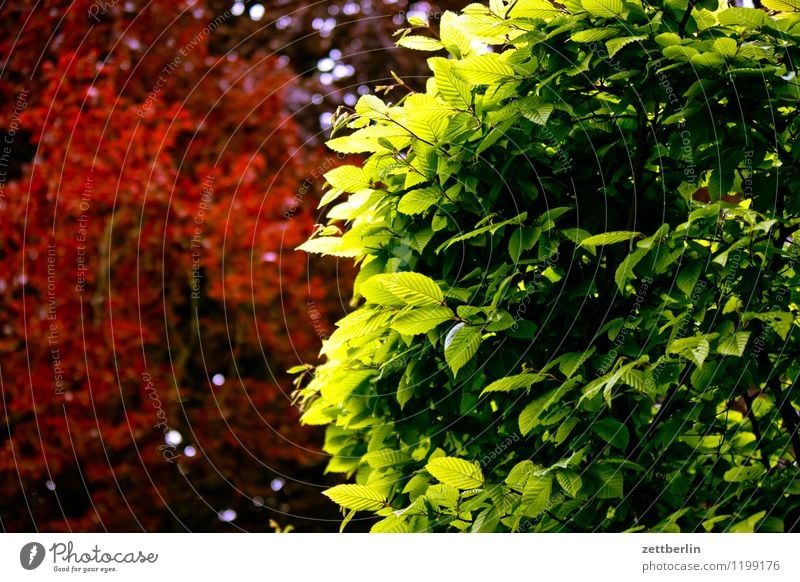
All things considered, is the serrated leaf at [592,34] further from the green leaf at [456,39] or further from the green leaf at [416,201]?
the green leaf at [416,201]

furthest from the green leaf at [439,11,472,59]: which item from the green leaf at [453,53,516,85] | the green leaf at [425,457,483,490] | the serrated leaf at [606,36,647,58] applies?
the green leaf at [425,457,483,490]

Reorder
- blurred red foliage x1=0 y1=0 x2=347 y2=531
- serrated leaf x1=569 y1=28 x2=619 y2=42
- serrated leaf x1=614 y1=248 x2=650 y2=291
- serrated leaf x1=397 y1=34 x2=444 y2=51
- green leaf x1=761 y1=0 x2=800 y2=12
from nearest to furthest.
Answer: serrated leaf x1=614 y1=248 x2=650 y2=291 → serrated leaf x1=569 y1=28 x2=619 y2=42 → green leaf x1=761 y1=0 x2=800 y2=12 → serrated leaf x1=397 y1=34 x2=444 y2=51 → blurred red foliage x1=0 y1=0 x2=347 y2=531

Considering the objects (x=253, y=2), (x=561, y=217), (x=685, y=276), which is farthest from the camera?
(x=253, y=2)

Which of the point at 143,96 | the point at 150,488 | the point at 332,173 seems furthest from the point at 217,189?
the point at 332,173

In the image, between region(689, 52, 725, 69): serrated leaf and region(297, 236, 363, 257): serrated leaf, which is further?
region(297, 236, 363, 257): serrated leaf

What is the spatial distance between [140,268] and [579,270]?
5.93 m

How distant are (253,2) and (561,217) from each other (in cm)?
822

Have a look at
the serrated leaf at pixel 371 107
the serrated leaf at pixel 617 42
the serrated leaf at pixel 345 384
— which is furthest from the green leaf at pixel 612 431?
the serrated leaf at pixel 371 107

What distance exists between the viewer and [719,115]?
216 cm

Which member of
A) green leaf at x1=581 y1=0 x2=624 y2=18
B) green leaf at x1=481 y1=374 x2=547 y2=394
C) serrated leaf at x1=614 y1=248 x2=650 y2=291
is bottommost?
green leaf at x1=481 y1=374 x2=547 y2=394

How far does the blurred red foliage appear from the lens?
21.0 feet

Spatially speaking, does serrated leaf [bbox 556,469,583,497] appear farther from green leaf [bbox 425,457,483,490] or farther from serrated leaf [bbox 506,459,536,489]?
green leaf [bbox 425,457,483,490]

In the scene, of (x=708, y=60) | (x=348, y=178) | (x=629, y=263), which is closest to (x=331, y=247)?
(x=348, y=178)

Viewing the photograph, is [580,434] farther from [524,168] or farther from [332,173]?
[332,173]
